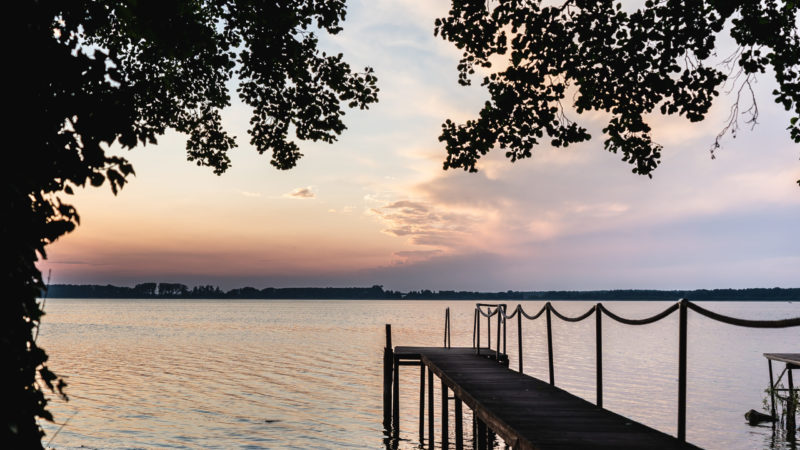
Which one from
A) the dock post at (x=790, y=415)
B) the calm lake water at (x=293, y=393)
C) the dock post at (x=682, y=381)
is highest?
the dock post at (x=682, y=381)

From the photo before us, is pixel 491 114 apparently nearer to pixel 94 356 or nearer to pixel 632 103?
pixel 632 103

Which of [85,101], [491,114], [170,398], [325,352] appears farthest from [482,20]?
[325,352]

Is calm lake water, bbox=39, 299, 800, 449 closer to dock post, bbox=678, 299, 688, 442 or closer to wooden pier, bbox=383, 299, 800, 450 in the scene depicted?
wooden pier, bbox=383, 299, 800, 450

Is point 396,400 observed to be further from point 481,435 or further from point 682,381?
point 682,381

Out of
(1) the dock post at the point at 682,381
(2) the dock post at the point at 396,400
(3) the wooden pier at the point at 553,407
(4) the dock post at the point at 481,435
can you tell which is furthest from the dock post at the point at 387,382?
(1) the dock post at the point at 682,381

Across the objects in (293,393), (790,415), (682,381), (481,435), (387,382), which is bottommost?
(293,393)

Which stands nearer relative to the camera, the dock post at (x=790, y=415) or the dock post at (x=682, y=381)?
the dock post at (x=682, y=381)

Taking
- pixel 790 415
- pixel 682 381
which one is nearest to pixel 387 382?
pixel 790 415

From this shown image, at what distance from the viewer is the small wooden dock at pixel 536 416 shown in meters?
7.39

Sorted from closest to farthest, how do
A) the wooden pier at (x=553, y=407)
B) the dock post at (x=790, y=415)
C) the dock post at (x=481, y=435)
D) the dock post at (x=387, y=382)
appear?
1. the wooden pier at (x=553, y=407)
2. the dock post at (x=481, y=435)
3. the dock post at (x=790, y=415)
4. the dock post at (x=387, y=382)

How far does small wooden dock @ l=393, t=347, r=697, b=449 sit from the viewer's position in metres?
7.39

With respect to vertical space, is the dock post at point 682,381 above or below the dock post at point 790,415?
above

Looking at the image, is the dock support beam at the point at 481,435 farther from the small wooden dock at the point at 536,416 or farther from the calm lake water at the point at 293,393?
the calm lake water at the point at 293,393

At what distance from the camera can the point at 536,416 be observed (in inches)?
351
